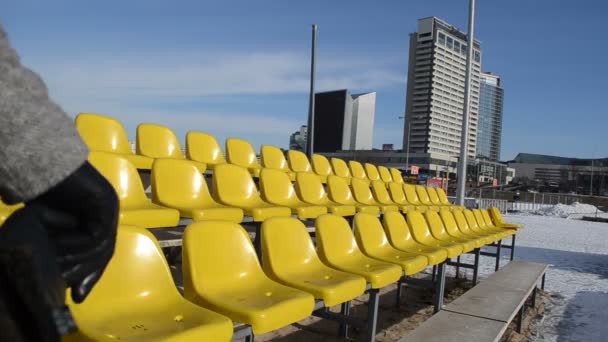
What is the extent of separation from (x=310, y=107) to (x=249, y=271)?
19.9 ft

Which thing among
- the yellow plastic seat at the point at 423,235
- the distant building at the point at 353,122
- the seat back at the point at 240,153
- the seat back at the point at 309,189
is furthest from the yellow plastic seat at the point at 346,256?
the distant building at the point at 353,122

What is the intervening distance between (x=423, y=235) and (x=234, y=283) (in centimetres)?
262

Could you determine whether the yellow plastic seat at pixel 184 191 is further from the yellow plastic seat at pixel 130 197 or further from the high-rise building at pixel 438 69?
the high-rise building at pixel 438 69

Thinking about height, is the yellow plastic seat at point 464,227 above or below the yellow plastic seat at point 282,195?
below

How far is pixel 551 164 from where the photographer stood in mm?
93062

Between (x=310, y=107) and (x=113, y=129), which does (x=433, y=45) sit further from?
(x=113, y=129)

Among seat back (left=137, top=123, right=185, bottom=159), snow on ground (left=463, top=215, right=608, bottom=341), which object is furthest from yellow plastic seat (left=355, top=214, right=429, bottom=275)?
seat back (left=137, top=123, right=185, bottom=159)

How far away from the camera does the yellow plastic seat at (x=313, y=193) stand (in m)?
4.44

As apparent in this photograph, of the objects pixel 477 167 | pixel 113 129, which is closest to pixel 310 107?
pixel 113 129

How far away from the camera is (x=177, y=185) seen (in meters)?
3.30

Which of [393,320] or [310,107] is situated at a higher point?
[310,107]

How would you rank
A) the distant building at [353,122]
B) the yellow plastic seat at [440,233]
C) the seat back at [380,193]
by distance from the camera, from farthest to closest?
1. the distant building at [353,122]
2. the seat back at [380,193]
3. the yellow plastic seat at [440,233]

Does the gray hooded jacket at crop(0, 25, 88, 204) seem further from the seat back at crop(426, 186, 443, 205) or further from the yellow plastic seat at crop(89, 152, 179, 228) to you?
the seat back at crop(426, 186, 443, 205)

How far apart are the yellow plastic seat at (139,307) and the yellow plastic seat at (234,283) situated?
115 millimetres
